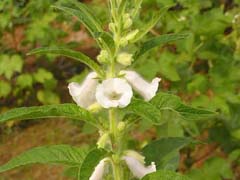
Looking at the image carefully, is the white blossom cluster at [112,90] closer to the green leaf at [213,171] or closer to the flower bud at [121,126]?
the flower bud at [121,126]

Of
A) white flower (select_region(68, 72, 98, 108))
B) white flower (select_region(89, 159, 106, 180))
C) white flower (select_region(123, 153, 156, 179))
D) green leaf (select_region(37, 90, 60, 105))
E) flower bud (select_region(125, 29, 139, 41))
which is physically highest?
green leaf (select_region(37, 90, 60, 105))

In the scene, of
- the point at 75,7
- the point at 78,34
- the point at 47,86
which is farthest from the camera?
the point at 78,34

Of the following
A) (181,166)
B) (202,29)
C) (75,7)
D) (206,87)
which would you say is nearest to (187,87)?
(206,87)

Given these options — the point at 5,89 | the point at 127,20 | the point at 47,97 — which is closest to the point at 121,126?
the point at 127,20

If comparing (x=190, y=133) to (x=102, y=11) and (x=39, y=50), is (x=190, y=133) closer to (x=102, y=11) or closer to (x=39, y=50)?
(x=102, y=11)

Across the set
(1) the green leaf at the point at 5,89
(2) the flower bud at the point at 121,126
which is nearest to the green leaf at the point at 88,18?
(2) the flower bud at the point at 121,126

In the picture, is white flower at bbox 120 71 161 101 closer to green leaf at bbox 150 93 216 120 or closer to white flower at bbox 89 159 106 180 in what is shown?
green leaf at bbox 150 93 216 120

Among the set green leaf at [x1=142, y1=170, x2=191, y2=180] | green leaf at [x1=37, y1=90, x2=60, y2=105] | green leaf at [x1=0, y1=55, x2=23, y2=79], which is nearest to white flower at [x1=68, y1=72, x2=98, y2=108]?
green leaf at [x1=142, y1=170, x2=191, y2=180]
